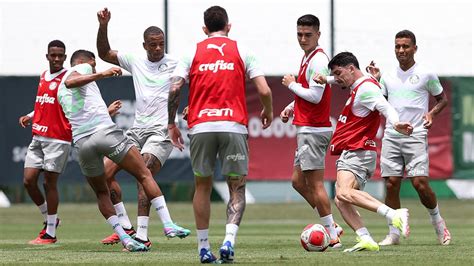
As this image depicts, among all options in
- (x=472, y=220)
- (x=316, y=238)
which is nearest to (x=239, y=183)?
(x=316, y=238)

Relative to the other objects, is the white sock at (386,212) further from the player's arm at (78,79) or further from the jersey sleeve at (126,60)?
the jersey sleeve at (126,60)

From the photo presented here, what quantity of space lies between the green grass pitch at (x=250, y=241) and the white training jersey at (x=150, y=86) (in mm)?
1504

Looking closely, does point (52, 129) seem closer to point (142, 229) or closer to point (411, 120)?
point (142, 229)

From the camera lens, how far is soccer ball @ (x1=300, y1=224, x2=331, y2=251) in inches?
549

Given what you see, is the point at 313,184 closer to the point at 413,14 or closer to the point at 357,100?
the point at 357,100

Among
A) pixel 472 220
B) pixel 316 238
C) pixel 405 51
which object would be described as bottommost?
pixel 472 220

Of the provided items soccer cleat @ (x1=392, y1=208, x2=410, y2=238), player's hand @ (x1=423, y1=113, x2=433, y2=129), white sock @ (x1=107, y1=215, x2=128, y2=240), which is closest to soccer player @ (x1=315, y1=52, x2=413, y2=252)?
soccer cleat @ (x1=392, y1=208, x2=410, y2=238)

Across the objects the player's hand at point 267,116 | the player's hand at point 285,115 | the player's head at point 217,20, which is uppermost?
the player's head at point 217,20

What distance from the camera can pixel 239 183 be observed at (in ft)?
39.9

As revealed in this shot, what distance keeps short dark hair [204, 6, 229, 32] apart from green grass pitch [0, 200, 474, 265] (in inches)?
87.0

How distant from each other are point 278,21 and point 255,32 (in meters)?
0.55

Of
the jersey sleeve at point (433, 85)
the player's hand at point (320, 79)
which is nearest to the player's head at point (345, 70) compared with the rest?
the player's hand at point (320, 79)

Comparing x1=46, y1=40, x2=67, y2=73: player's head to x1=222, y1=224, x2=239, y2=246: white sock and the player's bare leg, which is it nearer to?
the player's bare leg

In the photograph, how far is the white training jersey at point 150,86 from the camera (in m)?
15.2
